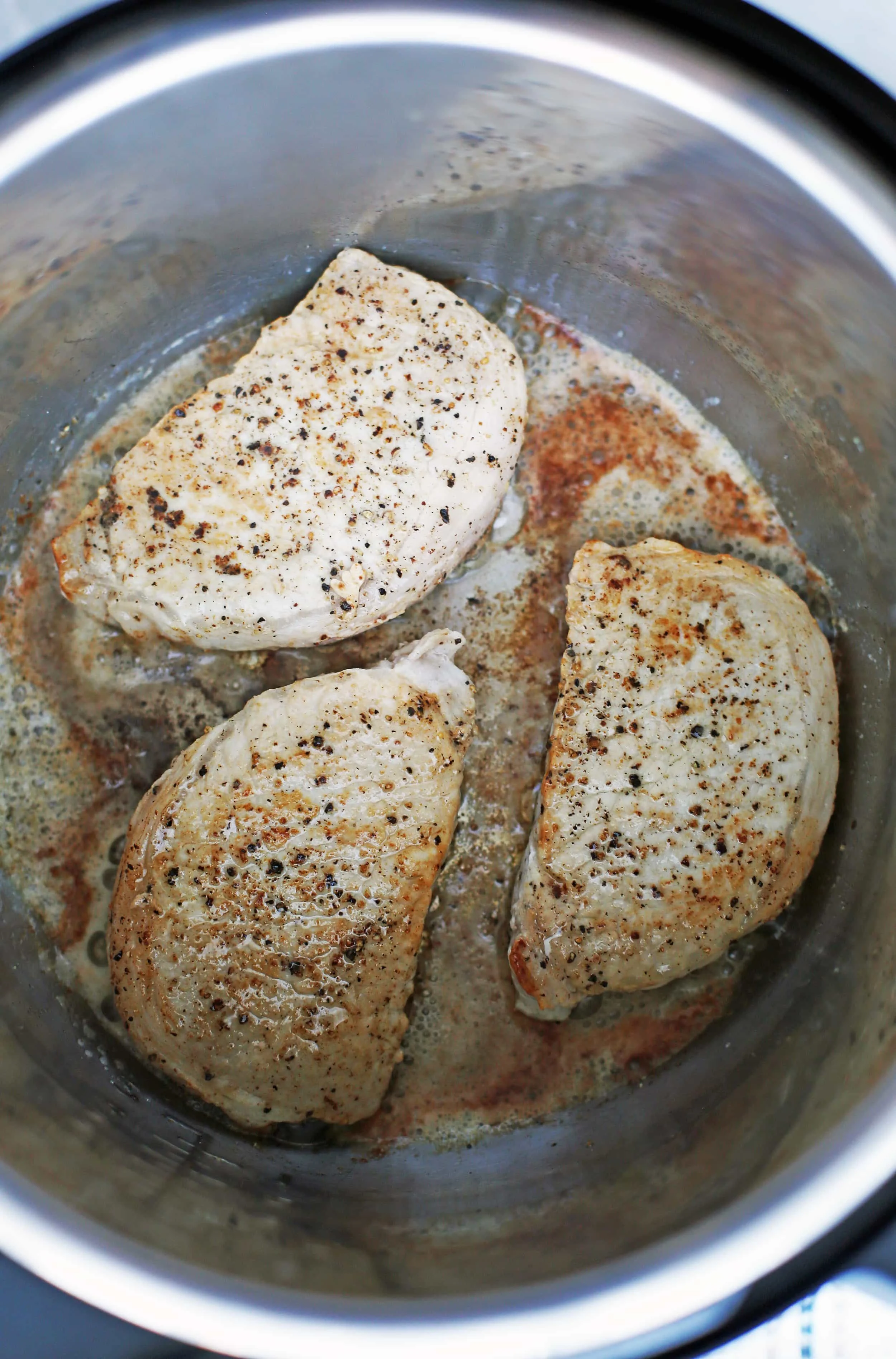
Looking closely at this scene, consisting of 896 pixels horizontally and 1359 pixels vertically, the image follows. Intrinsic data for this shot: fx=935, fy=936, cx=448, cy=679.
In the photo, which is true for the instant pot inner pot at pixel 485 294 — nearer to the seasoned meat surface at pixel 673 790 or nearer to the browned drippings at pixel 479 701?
the browned drippings at pixel 479 701

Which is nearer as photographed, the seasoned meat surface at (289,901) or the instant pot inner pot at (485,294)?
the instant pot inner pot at (485,294)

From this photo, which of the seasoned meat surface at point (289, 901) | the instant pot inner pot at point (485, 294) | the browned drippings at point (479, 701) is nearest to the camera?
the instant pot inner pot at point (485, 294)

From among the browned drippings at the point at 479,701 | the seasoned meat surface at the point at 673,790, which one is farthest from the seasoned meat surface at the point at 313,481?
the seasoned meat surface at the point at 673,790

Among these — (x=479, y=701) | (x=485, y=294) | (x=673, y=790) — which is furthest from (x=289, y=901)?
(x=485, y=294)

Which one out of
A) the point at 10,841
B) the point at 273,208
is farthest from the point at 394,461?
the point at 10,841

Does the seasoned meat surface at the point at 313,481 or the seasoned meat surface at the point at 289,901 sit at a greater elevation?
the seasoned meat surface at the point at 313,481

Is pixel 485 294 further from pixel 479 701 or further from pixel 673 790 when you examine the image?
pixel 673 790
